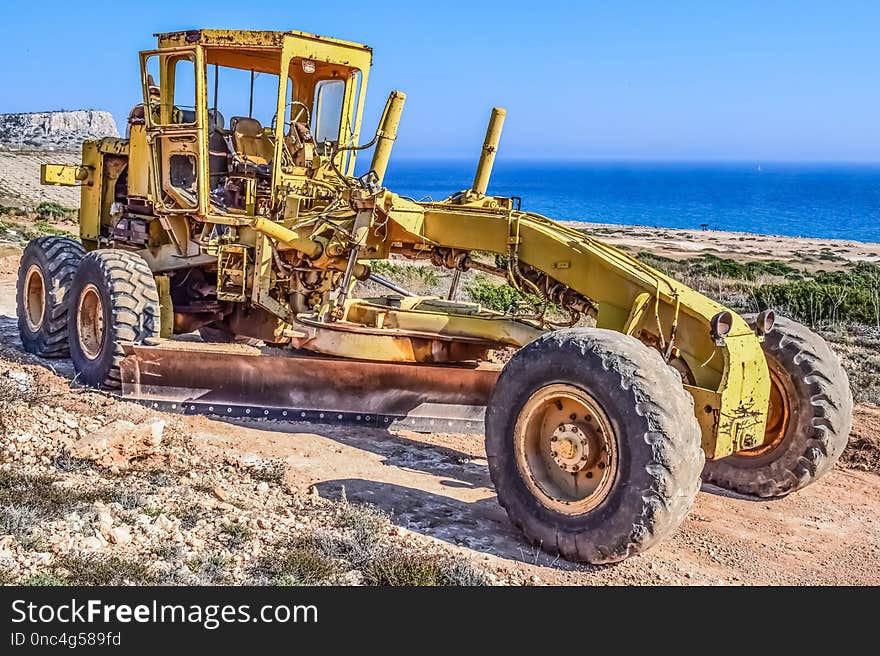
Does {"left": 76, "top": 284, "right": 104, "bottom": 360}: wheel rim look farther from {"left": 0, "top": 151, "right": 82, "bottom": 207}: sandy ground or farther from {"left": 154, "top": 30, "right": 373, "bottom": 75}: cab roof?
{"left": 0, "top": 151, "right": 82, "bottom": 207}: sandy ground

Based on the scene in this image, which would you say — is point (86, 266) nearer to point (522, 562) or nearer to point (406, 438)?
point (406, 438)

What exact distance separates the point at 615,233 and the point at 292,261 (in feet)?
162

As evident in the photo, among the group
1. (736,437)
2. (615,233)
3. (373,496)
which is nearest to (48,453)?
(373,496)

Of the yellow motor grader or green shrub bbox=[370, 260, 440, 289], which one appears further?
green shrub bbox=[370, 260, 440, 289]

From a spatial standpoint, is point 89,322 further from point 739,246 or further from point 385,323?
point 739,246

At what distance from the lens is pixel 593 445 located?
5777 millimetres

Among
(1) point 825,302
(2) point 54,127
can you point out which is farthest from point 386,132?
(2) point 54,127

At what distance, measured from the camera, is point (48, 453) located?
22.1 ft

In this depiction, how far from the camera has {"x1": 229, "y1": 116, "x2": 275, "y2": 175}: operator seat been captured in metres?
9.48

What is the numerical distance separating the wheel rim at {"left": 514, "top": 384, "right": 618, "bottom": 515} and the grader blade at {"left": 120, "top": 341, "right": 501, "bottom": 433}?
2160 millimetres

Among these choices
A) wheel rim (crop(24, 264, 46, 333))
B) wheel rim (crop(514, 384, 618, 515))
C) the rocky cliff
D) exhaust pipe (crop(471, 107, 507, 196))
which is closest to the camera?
wheel rim (crop(514, 384, 618, 515))

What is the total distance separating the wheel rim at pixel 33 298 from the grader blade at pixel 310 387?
2.87 m

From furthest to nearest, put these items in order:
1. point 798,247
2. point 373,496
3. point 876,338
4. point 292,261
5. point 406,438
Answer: point 798,247 → point 876,338 → point 292,261 → point 406,438 → point 373,496

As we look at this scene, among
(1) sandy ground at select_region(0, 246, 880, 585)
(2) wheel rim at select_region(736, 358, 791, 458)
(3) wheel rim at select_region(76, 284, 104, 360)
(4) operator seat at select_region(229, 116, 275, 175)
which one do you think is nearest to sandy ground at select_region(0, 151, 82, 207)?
(3) wheel rim at select_region(76, 284, 104, 360)
